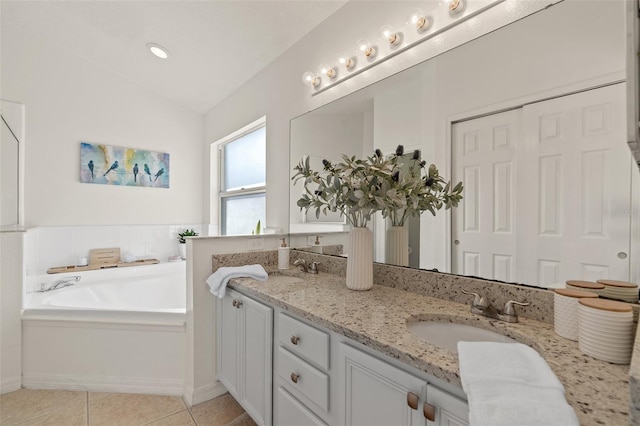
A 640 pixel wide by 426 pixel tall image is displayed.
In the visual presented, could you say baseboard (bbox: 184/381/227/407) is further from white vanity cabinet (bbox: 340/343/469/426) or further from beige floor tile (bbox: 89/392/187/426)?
white vanity cabinet (bbox: 340/343/469/426)

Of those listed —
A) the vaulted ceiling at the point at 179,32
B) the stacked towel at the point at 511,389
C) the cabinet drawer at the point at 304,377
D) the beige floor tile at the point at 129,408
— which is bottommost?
the beige floor tile at the point at 129,408

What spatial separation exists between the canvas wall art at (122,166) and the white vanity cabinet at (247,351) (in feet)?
7.37

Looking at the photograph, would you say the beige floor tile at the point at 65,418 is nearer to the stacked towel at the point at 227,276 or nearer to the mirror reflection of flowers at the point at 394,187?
the stacked towel at the point at 227,276

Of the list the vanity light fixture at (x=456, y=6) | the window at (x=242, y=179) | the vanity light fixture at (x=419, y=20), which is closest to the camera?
the vanity light fixture at (x=456, y=6)

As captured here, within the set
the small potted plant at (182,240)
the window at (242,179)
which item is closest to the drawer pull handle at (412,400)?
the window at (242,179)

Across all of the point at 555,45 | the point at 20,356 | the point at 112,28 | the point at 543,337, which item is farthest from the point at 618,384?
the point at 112,28

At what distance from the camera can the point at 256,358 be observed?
1492 mm

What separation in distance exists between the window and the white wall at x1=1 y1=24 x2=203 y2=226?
0.49 metres

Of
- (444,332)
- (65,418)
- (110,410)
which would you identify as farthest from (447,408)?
(65,418)

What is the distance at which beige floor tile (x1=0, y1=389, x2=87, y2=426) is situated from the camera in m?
1.78

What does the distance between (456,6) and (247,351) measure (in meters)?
1.95

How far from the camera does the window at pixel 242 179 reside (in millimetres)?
2984

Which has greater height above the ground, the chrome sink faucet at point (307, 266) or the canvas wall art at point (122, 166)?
the canvas wall art at point (122, 166)

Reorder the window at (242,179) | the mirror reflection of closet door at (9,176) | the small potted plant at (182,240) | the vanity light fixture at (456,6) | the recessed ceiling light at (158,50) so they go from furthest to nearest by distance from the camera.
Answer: the small potted plant at (182,240), the window at (242,179), the recessed ceiling light at (158,50), the mirror reflection of closet door at (9,176), the vanity light fixture at (456,6)
